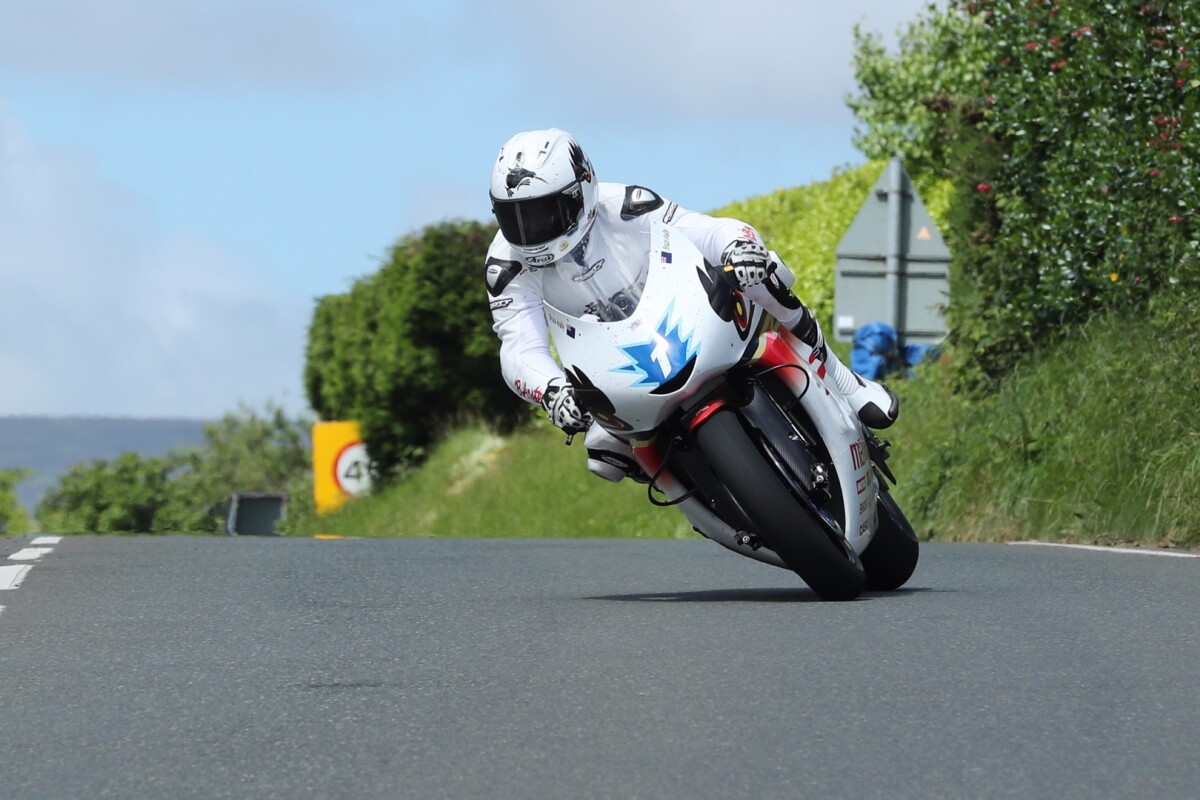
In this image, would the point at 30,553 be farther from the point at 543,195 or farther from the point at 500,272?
the point at 543,195

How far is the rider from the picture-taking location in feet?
26.1

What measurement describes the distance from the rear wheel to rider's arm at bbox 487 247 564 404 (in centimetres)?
72

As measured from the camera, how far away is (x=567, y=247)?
26.2ft

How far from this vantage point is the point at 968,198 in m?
17.8

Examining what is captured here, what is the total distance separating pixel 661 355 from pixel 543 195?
29.6 inches

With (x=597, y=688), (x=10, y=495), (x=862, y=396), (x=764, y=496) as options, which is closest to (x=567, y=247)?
(x=764, y=496)

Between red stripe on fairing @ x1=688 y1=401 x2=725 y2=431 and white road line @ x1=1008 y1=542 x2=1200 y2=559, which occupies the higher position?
red stripe on fairing @ x1=688 y1=401 x2=725 y2=431

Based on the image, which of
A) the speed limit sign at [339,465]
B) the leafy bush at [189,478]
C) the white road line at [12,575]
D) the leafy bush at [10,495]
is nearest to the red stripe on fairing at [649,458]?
the white road line at [12,575]

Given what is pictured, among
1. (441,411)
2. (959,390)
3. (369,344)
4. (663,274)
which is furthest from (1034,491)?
(369,344)

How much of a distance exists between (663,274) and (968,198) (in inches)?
408

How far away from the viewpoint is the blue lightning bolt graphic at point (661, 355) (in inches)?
306

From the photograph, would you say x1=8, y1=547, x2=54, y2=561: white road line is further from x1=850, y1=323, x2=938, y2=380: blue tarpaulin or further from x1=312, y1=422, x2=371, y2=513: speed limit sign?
x1=312, y1=422, x2=371, y2=513: speed limit sign

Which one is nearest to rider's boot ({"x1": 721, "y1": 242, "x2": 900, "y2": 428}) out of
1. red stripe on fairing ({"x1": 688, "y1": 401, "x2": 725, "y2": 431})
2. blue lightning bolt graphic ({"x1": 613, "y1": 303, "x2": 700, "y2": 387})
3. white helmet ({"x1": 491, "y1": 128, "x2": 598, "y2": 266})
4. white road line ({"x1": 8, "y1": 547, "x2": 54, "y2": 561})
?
blue lightning bolt graphic ({"x1": 613, "y1": 303, "x2": 700, "y2": 387})

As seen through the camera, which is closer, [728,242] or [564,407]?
[564,407]
